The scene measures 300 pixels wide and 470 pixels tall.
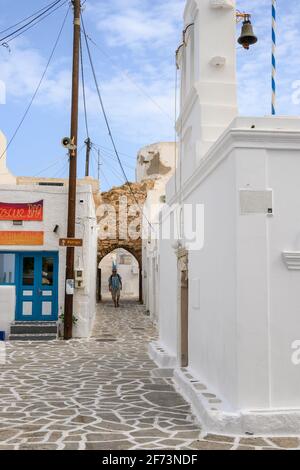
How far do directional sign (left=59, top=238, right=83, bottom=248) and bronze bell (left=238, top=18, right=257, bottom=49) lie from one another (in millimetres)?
7098

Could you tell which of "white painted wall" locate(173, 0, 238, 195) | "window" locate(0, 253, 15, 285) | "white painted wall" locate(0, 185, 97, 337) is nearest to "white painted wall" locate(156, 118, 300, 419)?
"white painted wall" locate(173, 0, 238, 195)

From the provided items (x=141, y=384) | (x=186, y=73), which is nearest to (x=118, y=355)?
(x=141, y=384)

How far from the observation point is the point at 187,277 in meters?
8.60

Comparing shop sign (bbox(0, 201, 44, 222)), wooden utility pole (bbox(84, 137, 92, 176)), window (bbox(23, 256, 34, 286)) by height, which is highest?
wooden utility pole (bbox(84, 137, 92, 176))

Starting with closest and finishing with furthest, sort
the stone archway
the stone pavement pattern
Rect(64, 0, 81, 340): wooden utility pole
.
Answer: the stone pavement pattern < Rect(64, 0, 81, 340): wooden utility pole < the stone archway

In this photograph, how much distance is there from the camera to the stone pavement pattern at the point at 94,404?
5.25 metres

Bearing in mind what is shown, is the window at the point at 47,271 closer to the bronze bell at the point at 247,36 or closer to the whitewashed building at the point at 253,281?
the whitewashed building at the point at 253,281

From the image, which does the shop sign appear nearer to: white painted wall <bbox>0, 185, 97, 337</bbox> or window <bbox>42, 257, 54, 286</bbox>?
white painted wall <bbox>0, 185, 97, 337</bbox>

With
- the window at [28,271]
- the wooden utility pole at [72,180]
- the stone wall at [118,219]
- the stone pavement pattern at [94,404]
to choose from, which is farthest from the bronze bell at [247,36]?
the stone wall at [118,219]

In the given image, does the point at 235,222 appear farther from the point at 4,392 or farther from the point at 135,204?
the point at 135,204

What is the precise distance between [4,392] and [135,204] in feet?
75.6

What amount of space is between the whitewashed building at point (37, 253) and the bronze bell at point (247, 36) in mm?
7640

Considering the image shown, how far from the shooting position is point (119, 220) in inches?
1188

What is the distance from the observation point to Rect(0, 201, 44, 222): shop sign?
46.6ft
